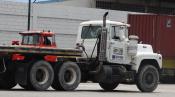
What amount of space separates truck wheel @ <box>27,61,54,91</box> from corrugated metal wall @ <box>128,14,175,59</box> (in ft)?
44.4

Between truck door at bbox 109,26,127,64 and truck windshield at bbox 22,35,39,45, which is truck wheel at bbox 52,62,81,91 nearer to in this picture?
truck windshield at bbox 22,35,39,45

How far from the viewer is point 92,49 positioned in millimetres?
23328

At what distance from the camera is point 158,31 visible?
34.6 meters

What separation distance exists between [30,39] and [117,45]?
11.2 ft

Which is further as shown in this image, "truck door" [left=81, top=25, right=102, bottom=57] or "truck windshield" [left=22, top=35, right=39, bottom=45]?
"truck door" [left=81, top=25, right=102, bottom=57]

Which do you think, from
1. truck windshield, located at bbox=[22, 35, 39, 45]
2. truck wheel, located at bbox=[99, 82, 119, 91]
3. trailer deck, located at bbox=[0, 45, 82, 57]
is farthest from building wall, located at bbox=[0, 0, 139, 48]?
trailer deck, located at bbox=[0, 45, 82, 57]

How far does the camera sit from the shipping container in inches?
1356

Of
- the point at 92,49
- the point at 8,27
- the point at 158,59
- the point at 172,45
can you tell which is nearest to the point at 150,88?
the point at 158,59

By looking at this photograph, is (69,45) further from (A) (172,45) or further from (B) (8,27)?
(A) (172,45)

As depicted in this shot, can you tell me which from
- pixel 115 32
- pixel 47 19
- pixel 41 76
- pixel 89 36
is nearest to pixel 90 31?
pixel 89 36

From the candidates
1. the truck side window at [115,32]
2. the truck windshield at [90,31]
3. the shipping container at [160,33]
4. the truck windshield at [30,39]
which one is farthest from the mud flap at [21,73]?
the shipping container at [160,33]

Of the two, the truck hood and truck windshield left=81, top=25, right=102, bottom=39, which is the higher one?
truck windshield left=81, top=25, right=102, bottom=39

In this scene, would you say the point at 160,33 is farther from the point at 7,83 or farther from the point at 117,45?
the point at 7,83

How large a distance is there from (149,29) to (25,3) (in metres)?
9.24
